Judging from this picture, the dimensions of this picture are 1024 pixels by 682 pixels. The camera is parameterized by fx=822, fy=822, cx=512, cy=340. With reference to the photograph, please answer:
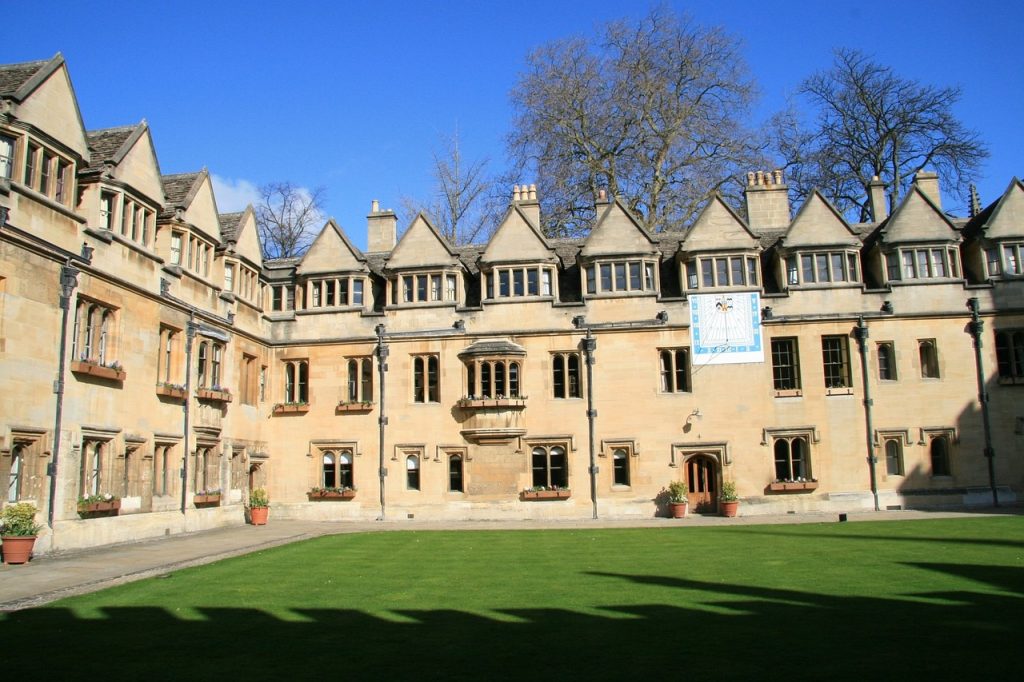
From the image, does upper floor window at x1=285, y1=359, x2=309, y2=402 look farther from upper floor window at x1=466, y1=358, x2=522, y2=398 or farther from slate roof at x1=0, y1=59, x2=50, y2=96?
slate roof at x1=0, y1=59, x2=50, y2=96

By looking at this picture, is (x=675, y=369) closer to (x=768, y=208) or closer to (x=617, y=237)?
(x=617, y=237)

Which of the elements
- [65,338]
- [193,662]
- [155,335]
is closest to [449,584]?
[193,662]

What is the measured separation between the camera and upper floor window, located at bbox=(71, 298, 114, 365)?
2059cm

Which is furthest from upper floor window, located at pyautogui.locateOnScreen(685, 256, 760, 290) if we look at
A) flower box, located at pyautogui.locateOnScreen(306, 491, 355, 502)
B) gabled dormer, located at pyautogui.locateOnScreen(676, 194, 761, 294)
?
flower box, located at pyautogui.locateOnScreen(306, 491, 355, 502)

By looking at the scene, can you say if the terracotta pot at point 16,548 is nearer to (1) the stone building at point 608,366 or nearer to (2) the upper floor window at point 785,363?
(1) the stone building at point 608,366

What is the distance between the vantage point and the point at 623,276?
30156 mm

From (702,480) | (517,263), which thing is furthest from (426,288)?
(702,480)

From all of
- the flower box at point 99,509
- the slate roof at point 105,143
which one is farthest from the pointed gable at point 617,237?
the flower box at point 99,509

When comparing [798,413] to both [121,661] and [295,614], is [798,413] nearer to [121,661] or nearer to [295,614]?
[295,614]

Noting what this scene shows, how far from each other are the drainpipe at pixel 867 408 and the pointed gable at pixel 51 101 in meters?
24.9

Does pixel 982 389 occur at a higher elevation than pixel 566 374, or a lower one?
lower

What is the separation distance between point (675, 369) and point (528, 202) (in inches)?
344

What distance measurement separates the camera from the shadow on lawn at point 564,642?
784cm

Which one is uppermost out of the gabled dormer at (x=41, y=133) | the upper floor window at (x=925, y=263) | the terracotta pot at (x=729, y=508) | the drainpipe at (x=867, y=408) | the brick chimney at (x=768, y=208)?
the brick chimney at (x=768, y=208)
